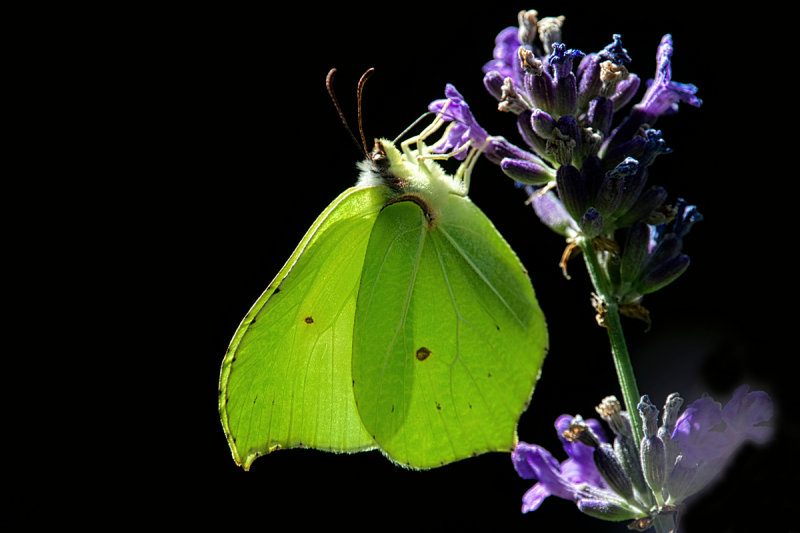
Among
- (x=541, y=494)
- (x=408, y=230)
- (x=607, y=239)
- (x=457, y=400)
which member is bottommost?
(x=541, y=494)

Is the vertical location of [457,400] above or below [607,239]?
below

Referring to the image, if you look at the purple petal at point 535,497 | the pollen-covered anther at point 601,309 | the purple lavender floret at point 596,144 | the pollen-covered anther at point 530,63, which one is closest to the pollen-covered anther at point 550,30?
the purple lavender floret at point 596,144

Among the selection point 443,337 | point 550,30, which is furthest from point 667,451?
point 550,30

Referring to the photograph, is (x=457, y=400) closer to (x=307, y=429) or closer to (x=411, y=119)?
(x=307, y=429)

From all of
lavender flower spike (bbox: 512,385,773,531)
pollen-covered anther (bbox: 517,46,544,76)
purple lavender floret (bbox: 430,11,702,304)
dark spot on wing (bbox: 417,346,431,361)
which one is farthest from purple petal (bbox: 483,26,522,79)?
lavender flower spike (bbox: 512,385,773,531)

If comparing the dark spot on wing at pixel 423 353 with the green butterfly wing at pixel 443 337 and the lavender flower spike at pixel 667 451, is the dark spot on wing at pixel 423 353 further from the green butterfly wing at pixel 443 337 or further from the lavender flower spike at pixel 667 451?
the lavender flower spike at pixel 667 451

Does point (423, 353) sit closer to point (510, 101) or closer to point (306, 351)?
point (306, 351)

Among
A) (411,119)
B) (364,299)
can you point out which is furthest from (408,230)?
(411,119)

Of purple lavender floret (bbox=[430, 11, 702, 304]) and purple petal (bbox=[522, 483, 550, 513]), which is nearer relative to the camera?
purple lavender floret (bbox=[430, 11, 702, 304])

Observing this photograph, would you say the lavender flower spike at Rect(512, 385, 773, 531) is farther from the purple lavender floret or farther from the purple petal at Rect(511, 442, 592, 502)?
the purple lavender floret
